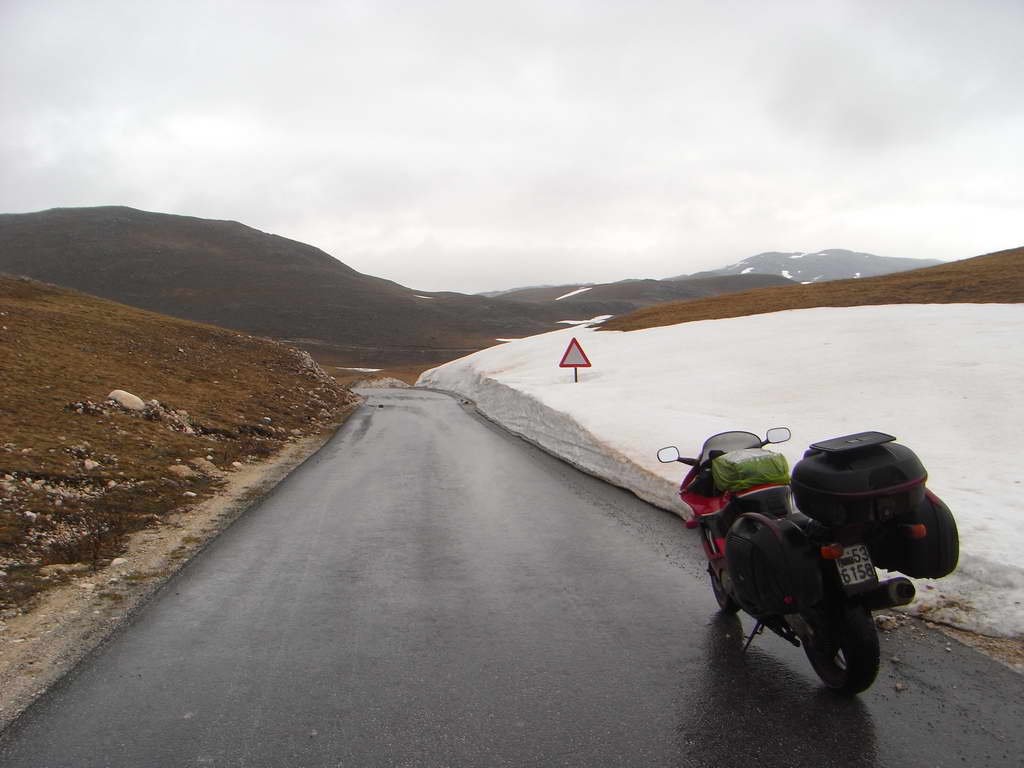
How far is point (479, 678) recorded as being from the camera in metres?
4.31

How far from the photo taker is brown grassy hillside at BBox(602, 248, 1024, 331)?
1330 inches

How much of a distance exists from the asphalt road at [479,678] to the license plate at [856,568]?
0.78 m

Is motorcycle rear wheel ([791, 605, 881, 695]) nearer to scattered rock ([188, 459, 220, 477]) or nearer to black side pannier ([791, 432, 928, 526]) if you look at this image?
black side pannier ([791, 432, 928, 526])

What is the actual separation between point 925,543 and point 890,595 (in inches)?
14.9

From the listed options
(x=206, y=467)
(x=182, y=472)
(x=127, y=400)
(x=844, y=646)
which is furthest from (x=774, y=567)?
(x=127, y=400)

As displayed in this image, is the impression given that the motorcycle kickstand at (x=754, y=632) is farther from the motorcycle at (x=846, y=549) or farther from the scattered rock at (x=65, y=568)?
the scattered rock at (x=65, y=568)

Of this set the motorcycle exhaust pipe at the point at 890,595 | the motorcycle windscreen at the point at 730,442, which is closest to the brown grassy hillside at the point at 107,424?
the motorcycle windscreen at the point at 730,442

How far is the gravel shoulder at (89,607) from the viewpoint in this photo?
4.40 m

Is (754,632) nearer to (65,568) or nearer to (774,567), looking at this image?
(774,567)

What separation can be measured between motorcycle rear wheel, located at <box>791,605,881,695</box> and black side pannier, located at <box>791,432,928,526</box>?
637 mm

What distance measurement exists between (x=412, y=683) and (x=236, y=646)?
151 centimetres

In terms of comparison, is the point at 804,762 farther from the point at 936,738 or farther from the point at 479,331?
the point at 479,331

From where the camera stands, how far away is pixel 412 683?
4.25 metres

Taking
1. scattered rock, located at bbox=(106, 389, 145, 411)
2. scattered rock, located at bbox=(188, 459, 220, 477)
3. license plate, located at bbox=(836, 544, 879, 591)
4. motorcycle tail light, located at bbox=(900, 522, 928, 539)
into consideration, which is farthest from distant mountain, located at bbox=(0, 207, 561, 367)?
motorcycle tail light, located at bbox=(900, 522, 928, 539)
